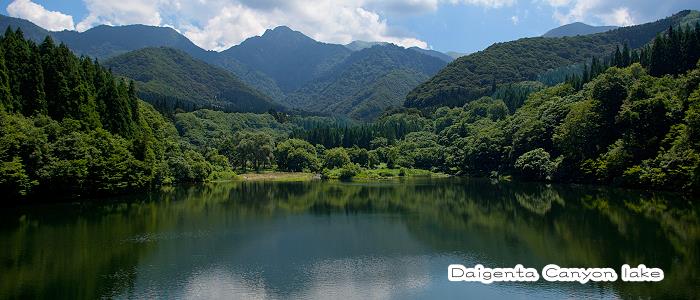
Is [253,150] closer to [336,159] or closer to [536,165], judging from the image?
[336,159]

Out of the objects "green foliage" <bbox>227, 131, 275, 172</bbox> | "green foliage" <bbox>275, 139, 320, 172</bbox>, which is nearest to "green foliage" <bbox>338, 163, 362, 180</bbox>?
"green foliage" <bbox>275, 139, 320, 172</bbox>

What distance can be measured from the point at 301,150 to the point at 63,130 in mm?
72041

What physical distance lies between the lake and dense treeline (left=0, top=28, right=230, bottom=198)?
3.12 metres

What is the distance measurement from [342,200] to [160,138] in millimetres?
39699

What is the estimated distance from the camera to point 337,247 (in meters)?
31.6

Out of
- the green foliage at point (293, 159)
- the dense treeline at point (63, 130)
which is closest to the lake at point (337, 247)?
the dense treeline at point (63, 130)

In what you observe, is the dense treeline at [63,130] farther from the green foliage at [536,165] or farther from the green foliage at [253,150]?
the green foliage at [536,165]

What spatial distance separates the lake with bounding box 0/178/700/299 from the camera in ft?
72.7

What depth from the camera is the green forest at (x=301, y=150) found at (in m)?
50.9

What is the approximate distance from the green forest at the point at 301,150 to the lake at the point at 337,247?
13.3 ft

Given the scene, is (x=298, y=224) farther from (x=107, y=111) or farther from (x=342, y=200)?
(x=107, y=111)

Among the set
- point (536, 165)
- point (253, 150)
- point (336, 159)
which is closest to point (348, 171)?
point (336, 159)

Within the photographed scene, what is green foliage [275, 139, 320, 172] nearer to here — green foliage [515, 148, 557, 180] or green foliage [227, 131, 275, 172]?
green foliage [227, 131, 275, 172]

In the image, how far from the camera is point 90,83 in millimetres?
67000
